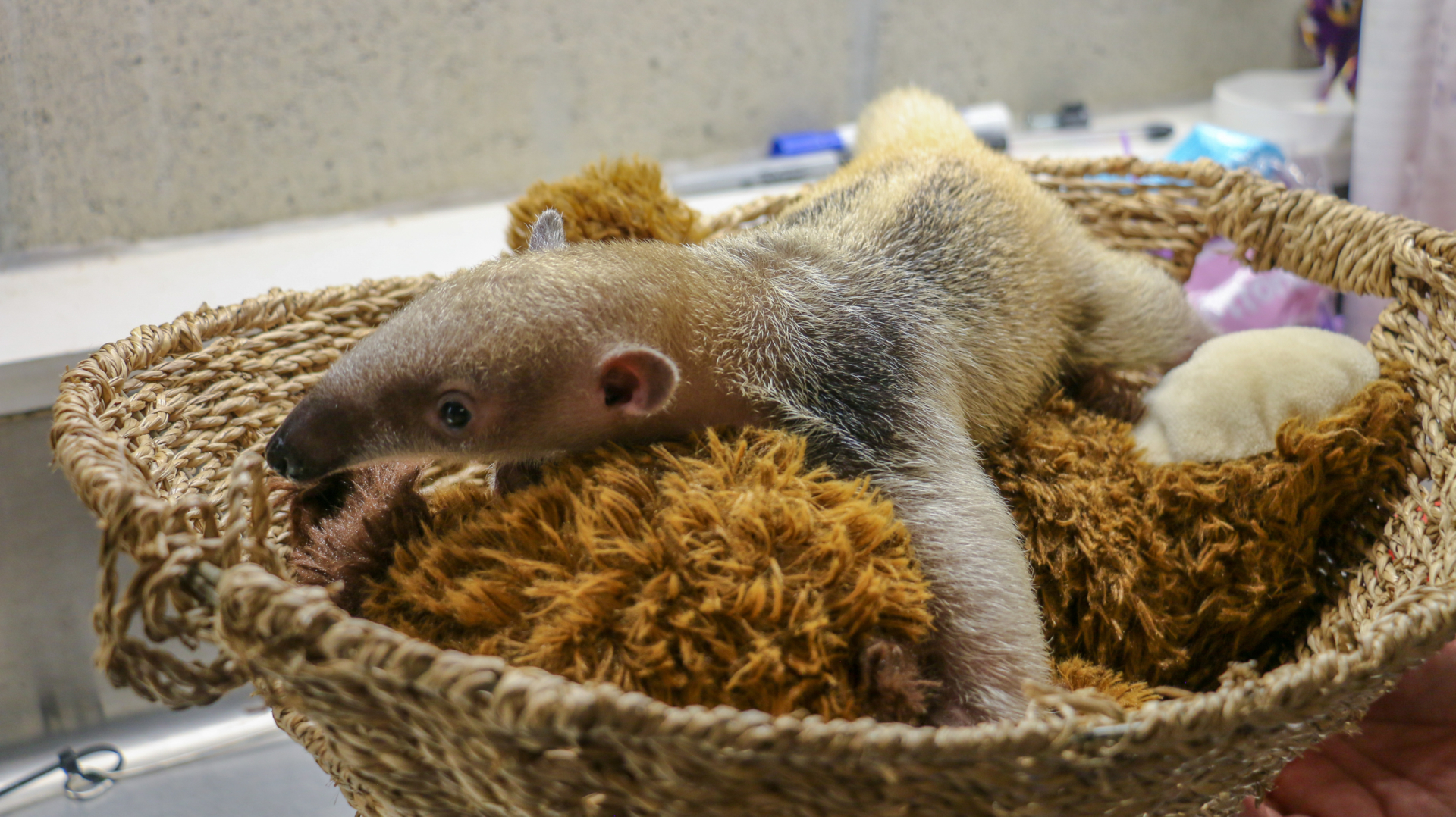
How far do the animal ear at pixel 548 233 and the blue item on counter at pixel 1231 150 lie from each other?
1.30 meters

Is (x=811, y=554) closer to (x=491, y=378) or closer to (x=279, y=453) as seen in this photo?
(x=491, y=378)

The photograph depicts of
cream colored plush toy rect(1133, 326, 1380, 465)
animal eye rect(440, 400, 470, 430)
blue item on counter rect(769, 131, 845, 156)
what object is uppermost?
blue item on counter rect(769, 131, 845, 156)

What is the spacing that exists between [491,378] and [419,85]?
121cm

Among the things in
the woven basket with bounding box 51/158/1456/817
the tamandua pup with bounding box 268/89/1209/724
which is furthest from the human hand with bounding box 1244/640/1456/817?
the tamandua pup with bounding box 268/89/1209/724

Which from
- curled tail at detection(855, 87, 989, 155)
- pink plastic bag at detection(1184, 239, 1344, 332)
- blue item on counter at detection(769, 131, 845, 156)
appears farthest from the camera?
blue item on counter at detection(769, 131, 845, 156)

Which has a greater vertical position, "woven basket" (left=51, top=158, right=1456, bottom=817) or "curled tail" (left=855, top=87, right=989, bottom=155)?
"curled tail" (left=855, top=87, right=989, bottom=155)

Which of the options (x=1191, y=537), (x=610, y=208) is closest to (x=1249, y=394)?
(x=1191, y=537)

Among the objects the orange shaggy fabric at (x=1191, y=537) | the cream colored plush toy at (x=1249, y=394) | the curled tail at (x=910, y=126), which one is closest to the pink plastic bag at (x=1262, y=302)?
the curled tail at (x=910, y=126)

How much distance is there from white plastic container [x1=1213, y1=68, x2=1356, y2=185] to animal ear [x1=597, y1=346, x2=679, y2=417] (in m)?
1.78

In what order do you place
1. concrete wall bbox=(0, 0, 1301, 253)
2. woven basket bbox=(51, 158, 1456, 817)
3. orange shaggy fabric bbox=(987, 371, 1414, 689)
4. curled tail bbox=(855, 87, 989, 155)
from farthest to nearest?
concrete wall bbox=(0, 0, 1301, 253) → curled tail bbox=(855, 87, 989, 155) → orange shaggy fabric bbox=(987, 371, 1414, 689) → woven basket bbox=(51, 158, 1456, 817)

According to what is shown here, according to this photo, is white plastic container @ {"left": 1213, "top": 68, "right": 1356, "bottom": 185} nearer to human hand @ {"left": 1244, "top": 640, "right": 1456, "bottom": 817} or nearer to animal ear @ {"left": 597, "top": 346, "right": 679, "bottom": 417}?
human hand @ {"left": 1244, "top": 640, "right": 1456, "bottom": 817}

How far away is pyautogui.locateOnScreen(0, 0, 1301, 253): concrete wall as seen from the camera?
1.72 metres

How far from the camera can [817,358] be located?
1.06 m

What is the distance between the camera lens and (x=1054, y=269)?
1.33 meters
